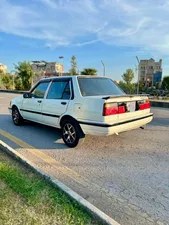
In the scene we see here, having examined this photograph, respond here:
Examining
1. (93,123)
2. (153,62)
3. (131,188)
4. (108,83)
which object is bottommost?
(131,188)

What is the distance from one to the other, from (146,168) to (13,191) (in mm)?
2170

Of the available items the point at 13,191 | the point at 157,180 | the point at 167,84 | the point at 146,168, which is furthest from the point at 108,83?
the point at 167,84

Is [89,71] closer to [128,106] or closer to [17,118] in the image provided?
[17,118]

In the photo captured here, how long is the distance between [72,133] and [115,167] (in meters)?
1.34

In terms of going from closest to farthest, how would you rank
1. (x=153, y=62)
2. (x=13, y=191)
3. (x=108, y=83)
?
A: (x=13, y=191) < (x=108, y=83) < (x=153, y=62)

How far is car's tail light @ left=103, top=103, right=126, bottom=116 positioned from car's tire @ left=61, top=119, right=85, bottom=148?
0.75 meters

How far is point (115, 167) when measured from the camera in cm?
354

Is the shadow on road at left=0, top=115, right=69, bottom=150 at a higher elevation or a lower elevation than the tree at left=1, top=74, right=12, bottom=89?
lower

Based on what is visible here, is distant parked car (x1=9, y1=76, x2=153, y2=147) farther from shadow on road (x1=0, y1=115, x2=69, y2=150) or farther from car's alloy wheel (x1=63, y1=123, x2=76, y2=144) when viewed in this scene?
shadow on road (x1=0, y1=115, x2=69, y2=150)

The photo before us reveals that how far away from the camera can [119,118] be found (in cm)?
411

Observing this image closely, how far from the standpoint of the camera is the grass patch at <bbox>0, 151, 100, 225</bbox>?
206 centimetres

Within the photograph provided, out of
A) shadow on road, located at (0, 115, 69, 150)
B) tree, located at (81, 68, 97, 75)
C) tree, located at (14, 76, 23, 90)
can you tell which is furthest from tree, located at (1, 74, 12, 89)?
shadow on road, located at (0, 115, 69, 150)

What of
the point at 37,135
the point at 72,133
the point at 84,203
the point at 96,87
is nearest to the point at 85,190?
the point at 84,203

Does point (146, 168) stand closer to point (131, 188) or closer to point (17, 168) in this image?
point (131, 188)
